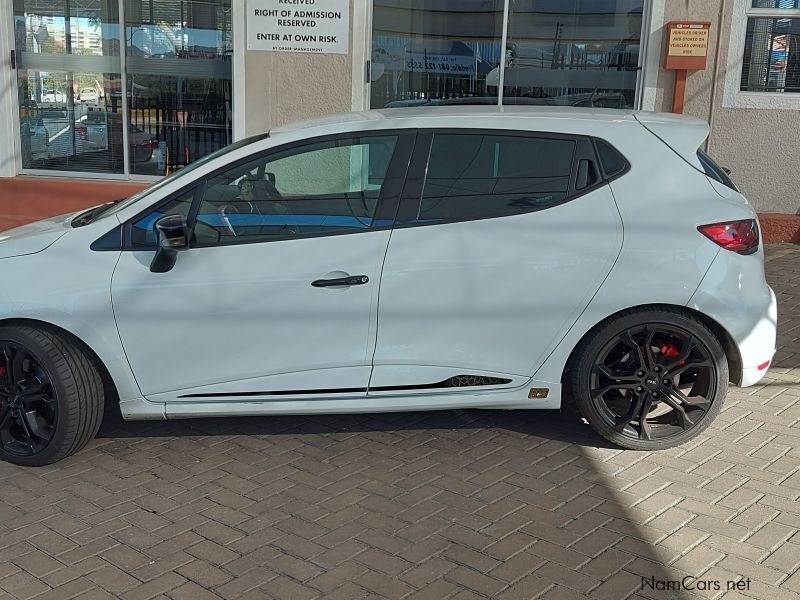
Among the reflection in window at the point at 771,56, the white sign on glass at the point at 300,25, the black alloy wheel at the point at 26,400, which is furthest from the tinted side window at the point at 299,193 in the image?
the reflection in window at the point at 771,56

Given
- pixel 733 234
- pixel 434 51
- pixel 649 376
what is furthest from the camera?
pixel 434 51

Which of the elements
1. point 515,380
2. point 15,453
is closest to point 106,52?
point 15,453

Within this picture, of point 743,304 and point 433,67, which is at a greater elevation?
point 433,67

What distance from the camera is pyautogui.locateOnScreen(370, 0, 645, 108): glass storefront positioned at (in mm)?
9125

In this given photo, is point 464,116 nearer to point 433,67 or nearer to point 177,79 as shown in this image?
point 433,67

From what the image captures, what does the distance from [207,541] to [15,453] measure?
1365 mm

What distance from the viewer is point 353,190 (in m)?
4.53

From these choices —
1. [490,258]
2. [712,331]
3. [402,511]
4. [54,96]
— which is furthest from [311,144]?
[54,96]

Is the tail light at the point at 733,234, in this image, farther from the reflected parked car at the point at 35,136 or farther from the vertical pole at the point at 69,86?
the reflected parked car at the point at 35,136

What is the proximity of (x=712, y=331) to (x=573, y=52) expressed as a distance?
5.36 m

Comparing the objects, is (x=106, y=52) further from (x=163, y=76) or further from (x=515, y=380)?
(x=515, y=380)

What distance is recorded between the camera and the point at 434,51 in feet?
31.1

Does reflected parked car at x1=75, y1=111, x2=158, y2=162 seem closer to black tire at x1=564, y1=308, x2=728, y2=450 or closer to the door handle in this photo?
the door handle

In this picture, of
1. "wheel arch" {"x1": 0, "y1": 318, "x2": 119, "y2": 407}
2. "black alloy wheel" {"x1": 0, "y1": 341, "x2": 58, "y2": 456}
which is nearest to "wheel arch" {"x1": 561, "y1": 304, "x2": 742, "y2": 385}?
"wheel arch" {"x1": 0, "y1": 318, "x2": 119, "y2": 407}
